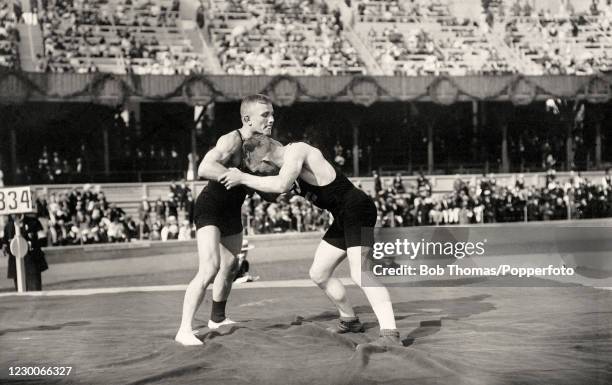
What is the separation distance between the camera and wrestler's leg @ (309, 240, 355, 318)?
6.38 metres

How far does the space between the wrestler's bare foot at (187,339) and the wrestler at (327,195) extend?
1.04 m

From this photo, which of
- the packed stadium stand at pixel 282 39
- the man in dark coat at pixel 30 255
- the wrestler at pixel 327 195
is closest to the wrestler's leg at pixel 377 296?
the wrestler at pixel 327 195

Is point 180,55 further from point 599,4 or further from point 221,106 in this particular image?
point 599,4

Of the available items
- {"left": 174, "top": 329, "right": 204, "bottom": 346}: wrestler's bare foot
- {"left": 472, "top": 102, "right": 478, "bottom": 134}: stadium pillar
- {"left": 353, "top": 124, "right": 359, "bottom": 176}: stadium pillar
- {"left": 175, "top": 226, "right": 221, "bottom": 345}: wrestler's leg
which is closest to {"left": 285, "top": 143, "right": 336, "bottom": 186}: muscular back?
{"left": 175, "top": 226, "right": 221, "bottom": 345}: wrestler's leg

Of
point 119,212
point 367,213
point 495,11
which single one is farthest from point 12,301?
point 495,11

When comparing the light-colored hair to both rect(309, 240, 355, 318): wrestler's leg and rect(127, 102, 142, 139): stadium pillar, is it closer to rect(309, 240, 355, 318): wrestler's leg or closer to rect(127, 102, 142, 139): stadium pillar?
rect(309, 240, 355, 318): wrestler's leg

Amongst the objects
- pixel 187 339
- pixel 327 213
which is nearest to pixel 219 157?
pixel 187 339

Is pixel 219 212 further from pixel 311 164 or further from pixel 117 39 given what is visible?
pixel 117 39

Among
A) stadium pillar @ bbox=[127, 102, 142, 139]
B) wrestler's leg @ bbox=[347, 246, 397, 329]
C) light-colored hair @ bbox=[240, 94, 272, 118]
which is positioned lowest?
wrestler's leg @ bbox=[347, 246, 397, 329]

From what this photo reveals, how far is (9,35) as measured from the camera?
20.5m

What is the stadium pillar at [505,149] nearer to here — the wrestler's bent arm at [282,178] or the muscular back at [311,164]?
the muscular back at [311,164]

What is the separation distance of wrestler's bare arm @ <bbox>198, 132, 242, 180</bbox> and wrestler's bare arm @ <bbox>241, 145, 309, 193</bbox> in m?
0.29

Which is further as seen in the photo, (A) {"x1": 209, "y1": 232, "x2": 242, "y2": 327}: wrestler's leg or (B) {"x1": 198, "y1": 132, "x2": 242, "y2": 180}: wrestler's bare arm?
(A) {"x1": 209, "y1": 232, "x2": 242, "y2": 327}: wrestler's leg

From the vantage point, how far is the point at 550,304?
25.3 ft
